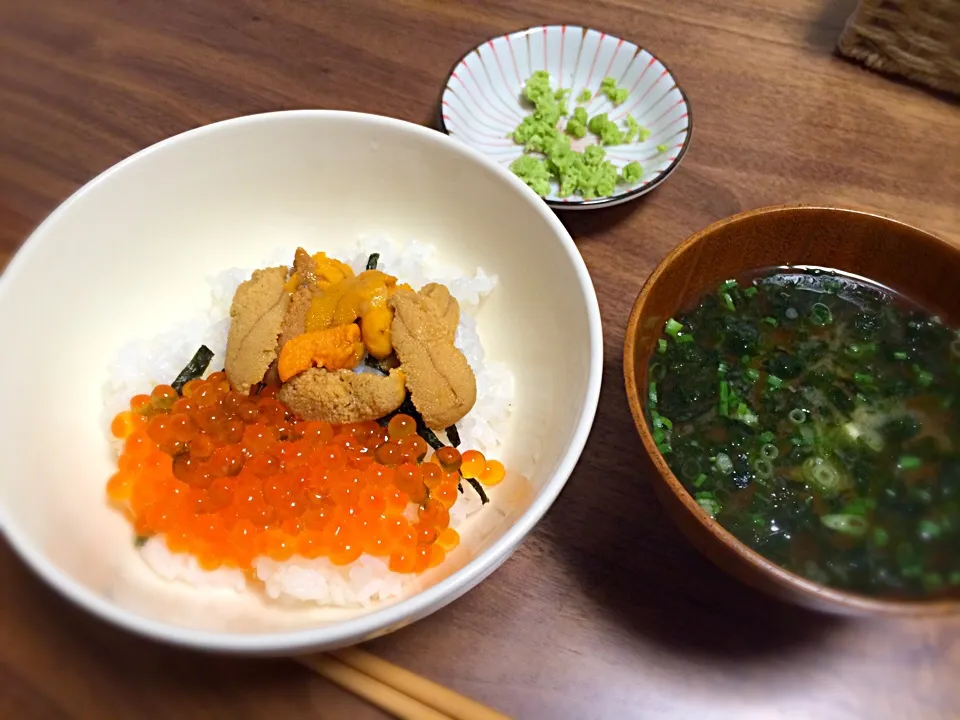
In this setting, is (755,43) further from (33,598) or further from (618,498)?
(33,598)

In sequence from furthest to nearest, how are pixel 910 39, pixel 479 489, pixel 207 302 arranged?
pixel 910 39, pixel 207 302, pixel 479 489

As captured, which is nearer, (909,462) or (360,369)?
(909,462)

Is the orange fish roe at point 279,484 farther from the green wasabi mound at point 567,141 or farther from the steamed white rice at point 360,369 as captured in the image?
the green wasabi mound at point 567,141

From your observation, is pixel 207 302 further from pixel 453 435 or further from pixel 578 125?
pixel 578 125

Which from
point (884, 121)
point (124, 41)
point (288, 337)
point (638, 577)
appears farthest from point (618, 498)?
point (124, 41)

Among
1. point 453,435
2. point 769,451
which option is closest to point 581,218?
point 453,435

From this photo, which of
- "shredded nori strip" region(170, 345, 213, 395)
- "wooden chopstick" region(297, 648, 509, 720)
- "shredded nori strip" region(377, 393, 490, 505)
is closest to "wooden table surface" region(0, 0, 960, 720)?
"wooden chopstick" region(297, 648, 509, 720)
